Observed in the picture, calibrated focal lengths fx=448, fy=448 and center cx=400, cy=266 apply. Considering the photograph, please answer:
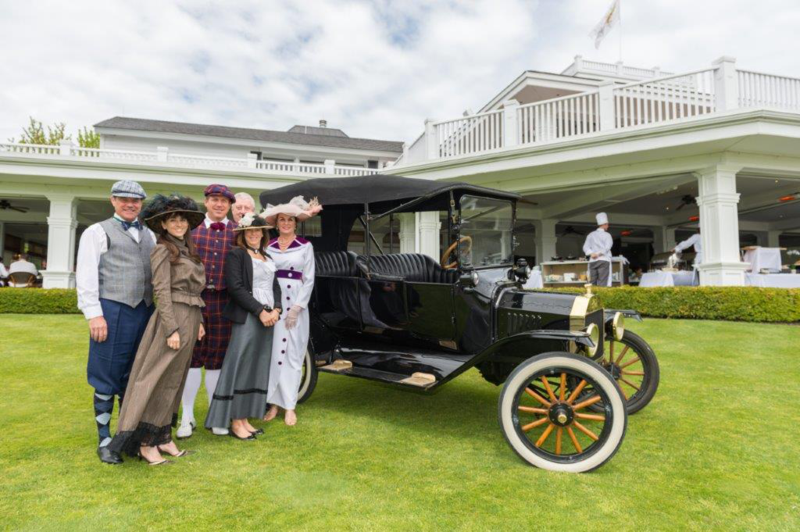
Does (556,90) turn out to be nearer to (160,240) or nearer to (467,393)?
(467,393)

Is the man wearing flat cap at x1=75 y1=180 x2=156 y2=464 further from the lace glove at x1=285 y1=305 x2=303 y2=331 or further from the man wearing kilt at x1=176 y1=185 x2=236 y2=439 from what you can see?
the lace glove at x1=285 y1=305 x2=303 y2=331

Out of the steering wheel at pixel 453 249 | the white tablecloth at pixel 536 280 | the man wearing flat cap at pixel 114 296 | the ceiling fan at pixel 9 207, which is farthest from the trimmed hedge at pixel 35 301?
the white tablecloth at pixel 536 280

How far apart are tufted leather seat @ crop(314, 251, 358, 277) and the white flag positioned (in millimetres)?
18657

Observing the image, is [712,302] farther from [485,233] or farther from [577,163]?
[485,233]

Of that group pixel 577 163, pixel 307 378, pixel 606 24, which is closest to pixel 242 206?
pixel 307 378

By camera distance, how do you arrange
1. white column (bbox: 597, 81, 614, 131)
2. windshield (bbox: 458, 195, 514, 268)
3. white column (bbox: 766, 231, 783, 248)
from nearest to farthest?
windshield (bbox: 458, 195, 514, 268) < white column (bbox: 597, 81, 614, 131) < white column (bbox: 766, 231, 783, 248)

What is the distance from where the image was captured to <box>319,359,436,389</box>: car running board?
138 inches

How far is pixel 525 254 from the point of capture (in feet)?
80.9

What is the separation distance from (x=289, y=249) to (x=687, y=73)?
962 cm

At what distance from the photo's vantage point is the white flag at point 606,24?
58.0 feet

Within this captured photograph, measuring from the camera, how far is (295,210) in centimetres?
370

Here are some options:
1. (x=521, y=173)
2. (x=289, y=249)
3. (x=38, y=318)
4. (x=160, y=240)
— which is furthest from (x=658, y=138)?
(x=38, y=318)

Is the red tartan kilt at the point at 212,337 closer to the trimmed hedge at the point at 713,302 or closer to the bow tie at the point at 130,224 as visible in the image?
the bow tie at the point at 130,224

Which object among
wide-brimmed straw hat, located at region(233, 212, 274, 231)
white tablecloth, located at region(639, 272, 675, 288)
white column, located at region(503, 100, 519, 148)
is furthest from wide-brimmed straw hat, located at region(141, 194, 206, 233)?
white tablecloth, located at region(639, 272, 675, 288)
